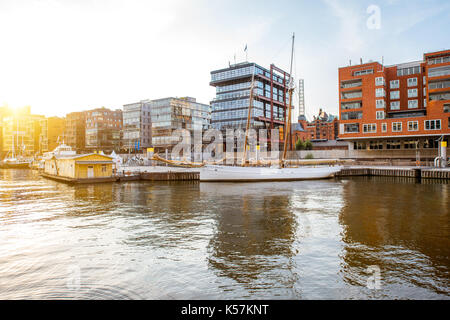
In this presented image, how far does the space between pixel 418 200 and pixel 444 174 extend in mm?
28606

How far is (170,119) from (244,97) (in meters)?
33.5

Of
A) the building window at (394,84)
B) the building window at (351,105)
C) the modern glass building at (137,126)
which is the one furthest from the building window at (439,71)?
the modern glass building at (137,126)

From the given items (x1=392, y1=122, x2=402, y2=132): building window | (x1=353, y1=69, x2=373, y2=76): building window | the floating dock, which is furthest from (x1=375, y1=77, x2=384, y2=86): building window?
the floating dock

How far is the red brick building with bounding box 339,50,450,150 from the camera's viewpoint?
6844 centimetres

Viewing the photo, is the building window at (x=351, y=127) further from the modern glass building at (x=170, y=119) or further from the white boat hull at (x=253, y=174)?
the modern glass building at (x=170, y=119)

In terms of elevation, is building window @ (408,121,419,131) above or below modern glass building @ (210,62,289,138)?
below

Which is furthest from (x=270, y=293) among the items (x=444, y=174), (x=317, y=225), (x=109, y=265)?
(x=444, y=174)

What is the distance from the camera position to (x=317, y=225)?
18.6m

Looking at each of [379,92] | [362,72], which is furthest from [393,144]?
[362,72]

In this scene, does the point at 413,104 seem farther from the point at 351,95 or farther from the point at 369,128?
the point at 351,95

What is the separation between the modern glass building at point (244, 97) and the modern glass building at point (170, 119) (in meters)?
17.5

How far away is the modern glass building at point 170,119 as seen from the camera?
122062 millimetres

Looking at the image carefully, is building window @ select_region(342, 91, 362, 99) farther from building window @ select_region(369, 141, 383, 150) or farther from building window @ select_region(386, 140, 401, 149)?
building window @ select_region(386, 140, 401, 149)
